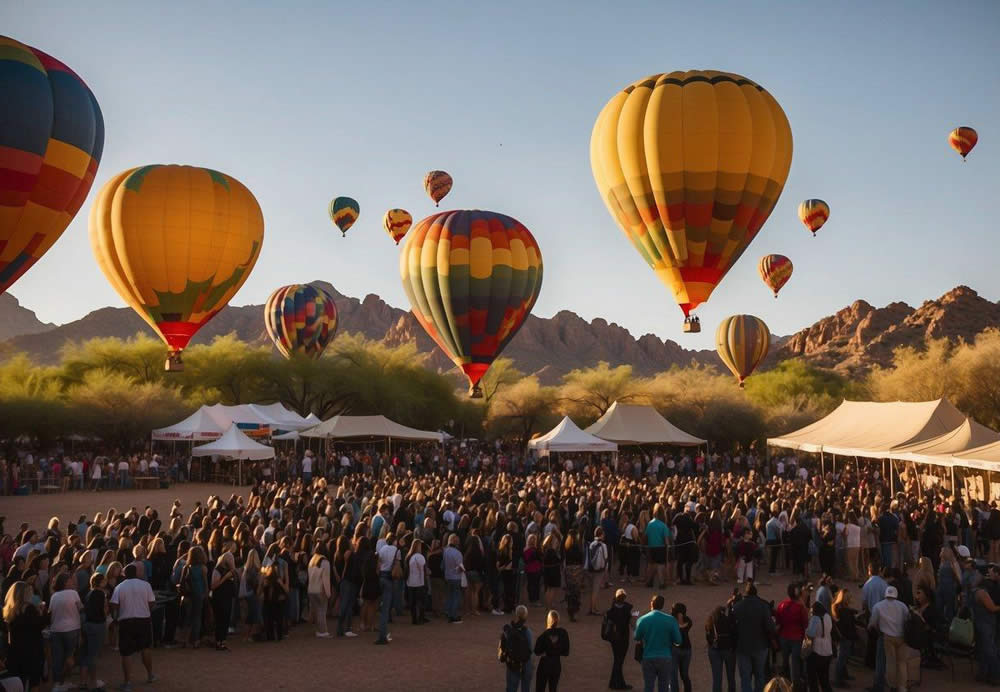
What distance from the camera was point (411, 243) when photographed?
2509 cm

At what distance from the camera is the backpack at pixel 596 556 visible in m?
12.1

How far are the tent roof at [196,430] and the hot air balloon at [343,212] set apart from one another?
24.8 m

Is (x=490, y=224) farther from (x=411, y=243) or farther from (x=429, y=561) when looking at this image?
(x=429, y=561)

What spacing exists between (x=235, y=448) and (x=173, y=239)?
7.61m

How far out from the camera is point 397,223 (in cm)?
5031

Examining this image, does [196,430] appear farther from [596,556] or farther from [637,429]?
[596,556]

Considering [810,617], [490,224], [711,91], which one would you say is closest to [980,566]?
[810,617]

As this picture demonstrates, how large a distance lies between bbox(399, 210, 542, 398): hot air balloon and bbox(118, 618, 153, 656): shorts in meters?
16.3

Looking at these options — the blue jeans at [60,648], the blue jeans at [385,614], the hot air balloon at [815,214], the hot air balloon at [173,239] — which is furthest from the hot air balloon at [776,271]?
the blue jeans at [60,648]

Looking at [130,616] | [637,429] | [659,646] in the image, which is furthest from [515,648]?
[637,429]

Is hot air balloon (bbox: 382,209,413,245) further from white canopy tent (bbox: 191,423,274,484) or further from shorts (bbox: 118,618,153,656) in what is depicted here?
shorts (bbox: 118,618,153,656)

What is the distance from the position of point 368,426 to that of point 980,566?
24.3m

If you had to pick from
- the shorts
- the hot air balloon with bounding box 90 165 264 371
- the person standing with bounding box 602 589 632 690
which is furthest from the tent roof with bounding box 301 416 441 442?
the person standing with bounding box 602 589 632 690

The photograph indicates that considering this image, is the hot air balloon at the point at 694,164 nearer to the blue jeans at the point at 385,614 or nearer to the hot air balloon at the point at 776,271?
the blue jeans at the point at 385,614
